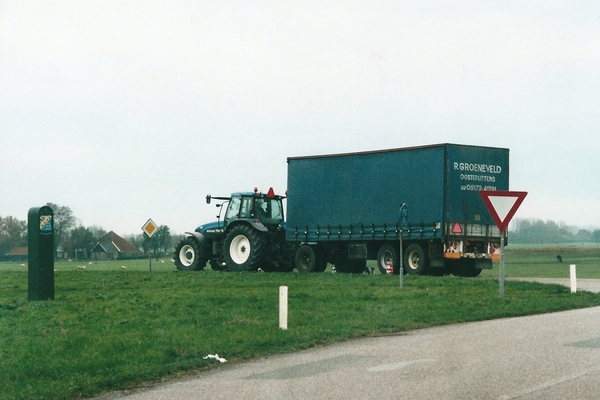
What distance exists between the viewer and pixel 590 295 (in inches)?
772

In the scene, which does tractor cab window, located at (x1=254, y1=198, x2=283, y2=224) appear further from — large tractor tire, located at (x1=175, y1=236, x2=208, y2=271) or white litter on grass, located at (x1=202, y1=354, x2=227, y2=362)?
white litter on grass, located at (x1=202, y1=354, x2=227, y2=362)

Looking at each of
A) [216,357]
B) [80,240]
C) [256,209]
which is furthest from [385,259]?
[80,240]

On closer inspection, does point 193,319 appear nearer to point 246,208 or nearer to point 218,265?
point 246,208

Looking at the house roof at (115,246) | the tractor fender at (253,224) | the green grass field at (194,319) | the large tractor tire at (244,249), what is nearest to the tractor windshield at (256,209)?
the tractor fender at (253,224)

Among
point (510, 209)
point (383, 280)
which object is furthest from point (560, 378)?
point (383, 280)

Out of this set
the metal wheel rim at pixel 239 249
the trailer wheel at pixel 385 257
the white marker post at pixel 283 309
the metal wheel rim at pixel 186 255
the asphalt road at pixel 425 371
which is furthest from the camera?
the metal wheel rim at pixel 186 255

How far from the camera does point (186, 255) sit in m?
33.8

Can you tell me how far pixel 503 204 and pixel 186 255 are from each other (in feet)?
58.0

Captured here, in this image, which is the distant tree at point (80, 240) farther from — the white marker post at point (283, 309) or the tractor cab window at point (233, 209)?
the white marker post at point (283, 309)

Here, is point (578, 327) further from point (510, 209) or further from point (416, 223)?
point (416, 223)

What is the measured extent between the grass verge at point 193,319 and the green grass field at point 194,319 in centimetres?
2

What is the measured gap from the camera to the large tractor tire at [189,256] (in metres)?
33.1

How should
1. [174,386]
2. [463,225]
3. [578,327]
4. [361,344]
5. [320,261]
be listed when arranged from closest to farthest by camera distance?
[174,386] < [361,344] < [578,327] < [463,225] < [320,261]

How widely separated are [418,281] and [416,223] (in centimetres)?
392
